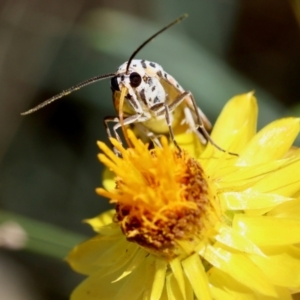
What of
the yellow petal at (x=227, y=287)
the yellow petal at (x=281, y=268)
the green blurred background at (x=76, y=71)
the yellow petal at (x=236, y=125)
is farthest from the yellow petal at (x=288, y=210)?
the green blurred background at (x=76, y=71)

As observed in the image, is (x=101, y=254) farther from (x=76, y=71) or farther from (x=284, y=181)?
(x=76, y=71)

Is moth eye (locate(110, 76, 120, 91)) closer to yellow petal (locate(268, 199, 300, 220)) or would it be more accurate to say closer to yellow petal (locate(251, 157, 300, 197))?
yellow petal (locate(251, 157, 300, 197))

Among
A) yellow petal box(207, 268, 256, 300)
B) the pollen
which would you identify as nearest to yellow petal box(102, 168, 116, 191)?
the pollen

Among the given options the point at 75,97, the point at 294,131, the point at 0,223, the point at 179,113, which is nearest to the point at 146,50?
the point at 75,97

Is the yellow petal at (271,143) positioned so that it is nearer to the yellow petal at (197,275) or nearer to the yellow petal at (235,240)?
the yellow petal at (235,240)

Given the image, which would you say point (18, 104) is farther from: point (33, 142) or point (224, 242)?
point (224, 242)

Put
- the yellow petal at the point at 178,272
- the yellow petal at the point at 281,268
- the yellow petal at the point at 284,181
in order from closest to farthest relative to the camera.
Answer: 1. the yellow petal at the point at 281,268
2. the yellow petal at the point at 178,272
3. the yellow petal at the point at 284,181

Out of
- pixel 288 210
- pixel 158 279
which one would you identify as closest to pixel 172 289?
pixel 158 279
